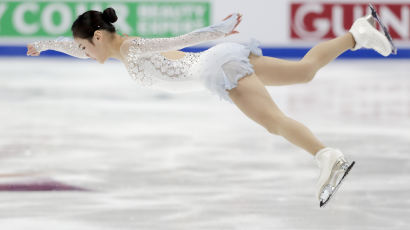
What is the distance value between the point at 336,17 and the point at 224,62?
7.01 meters

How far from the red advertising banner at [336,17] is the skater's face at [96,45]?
22.7 feet

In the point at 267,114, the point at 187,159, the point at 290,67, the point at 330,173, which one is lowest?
the point at 187,159

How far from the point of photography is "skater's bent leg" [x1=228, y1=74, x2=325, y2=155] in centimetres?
279

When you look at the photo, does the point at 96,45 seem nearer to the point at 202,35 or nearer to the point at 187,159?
the point at 202,35

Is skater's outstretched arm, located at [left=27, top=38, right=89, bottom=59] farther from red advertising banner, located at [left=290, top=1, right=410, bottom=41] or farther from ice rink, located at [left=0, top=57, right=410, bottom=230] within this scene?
→ red advertising banner, located at [left=290, top=1, right=410, bottom=41]

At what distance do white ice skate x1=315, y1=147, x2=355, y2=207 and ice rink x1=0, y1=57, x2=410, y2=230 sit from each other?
0.36 meters

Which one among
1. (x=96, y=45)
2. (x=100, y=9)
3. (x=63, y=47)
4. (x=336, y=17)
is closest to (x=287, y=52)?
(x=336, y=17)

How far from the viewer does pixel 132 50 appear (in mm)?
2918

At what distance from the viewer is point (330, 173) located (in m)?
2.68

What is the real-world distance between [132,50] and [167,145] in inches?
79.0

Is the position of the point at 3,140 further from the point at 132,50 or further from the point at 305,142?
the point at 305,142

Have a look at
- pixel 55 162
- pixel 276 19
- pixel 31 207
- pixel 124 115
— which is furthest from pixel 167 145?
pixel 276 19

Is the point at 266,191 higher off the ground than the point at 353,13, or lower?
lower

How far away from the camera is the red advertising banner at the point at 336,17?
969cm
